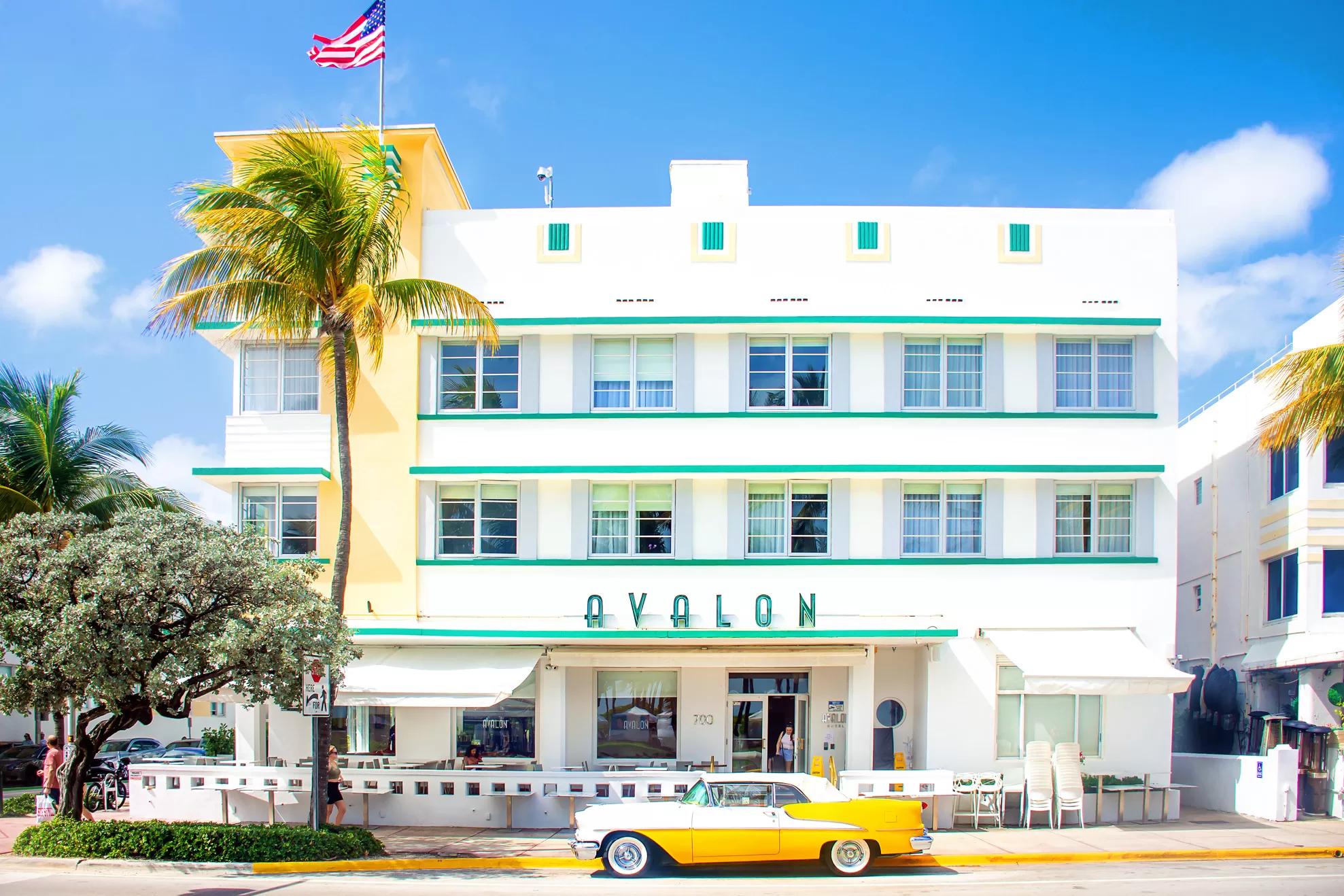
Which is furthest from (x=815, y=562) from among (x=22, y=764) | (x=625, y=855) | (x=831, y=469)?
(x=22, y=764)

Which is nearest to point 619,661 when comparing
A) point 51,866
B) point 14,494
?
point 51,866

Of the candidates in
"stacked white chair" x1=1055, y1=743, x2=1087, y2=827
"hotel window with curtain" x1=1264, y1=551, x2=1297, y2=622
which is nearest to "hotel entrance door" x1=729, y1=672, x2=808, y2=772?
"stacked white chair" x1=1055, y1=743, x2=1087, y2=827

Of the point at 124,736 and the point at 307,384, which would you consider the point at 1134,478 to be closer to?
the point at 307,384

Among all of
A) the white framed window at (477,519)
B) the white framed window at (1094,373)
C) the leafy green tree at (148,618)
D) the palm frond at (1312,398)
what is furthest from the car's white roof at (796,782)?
the palm frond at (1312,398)

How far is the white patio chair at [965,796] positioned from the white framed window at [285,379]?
1391 centimetres

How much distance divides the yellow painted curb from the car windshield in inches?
62.8

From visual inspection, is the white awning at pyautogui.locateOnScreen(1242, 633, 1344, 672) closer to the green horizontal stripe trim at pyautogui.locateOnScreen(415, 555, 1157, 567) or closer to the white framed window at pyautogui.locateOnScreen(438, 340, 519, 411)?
the green horizontal stripe trim at pyautogui.locateOnScreen(415, 555, 1157, 567)

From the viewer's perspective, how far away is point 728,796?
17.0m

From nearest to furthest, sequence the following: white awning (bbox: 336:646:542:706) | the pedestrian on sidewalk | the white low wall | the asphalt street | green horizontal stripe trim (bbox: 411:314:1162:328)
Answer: the asphalt street
the pedestrian on sidewalk
white awning (bbox: 336:646:542:706)
the white low wall
green horizontal stripe trim (bbox: 411:314:1162:328)

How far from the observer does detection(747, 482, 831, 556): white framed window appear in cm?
2419

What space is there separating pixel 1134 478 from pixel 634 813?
492 inches

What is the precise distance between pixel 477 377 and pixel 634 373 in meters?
3.09

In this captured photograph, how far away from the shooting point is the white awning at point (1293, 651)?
2406 centimetres

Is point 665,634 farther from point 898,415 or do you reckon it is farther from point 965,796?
point 898,415
